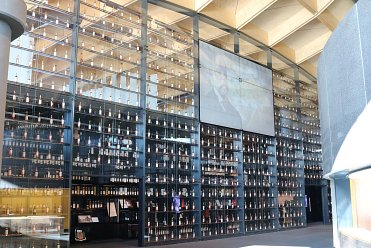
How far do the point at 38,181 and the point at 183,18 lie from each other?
298 inches

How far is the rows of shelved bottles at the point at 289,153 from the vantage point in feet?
55.4

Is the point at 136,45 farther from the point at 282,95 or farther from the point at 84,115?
the point at 282,95

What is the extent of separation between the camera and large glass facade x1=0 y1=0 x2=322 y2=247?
9.52 meters

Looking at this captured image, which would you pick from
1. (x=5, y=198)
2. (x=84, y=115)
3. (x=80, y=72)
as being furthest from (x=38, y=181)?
(x=80, y=72)

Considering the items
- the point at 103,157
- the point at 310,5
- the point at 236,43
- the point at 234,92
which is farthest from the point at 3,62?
the point at 236,43

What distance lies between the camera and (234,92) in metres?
15.4

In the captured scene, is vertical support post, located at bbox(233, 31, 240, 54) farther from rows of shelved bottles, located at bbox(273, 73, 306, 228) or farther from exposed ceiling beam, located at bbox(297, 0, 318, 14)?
exposed ceiling beam, located at bbox(297, 0, 318, 14)

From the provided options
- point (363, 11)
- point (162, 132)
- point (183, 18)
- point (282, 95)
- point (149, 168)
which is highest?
point (183, 18)

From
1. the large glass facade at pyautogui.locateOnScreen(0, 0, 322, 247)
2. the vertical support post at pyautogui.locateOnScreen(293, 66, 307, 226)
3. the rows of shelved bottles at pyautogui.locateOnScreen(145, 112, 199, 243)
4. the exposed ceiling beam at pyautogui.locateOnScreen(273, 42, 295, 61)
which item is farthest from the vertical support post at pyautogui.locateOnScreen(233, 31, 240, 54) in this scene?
the vertical support post at pyautogui.locateOnScreen(293, 66, 307, 226)

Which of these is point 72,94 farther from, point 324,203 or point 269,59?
point 324,203

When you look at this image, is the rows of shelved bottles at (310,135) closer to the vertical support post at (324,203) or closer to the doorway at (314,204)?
the vertical support post at (324,203)

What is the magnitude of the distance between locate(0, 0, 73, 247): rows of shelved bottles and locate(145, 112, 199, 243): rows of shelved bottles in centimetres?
281

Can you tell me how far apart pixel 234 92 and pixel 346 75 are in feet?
28.9

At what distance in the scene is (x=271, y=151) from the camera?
55.0 feet
